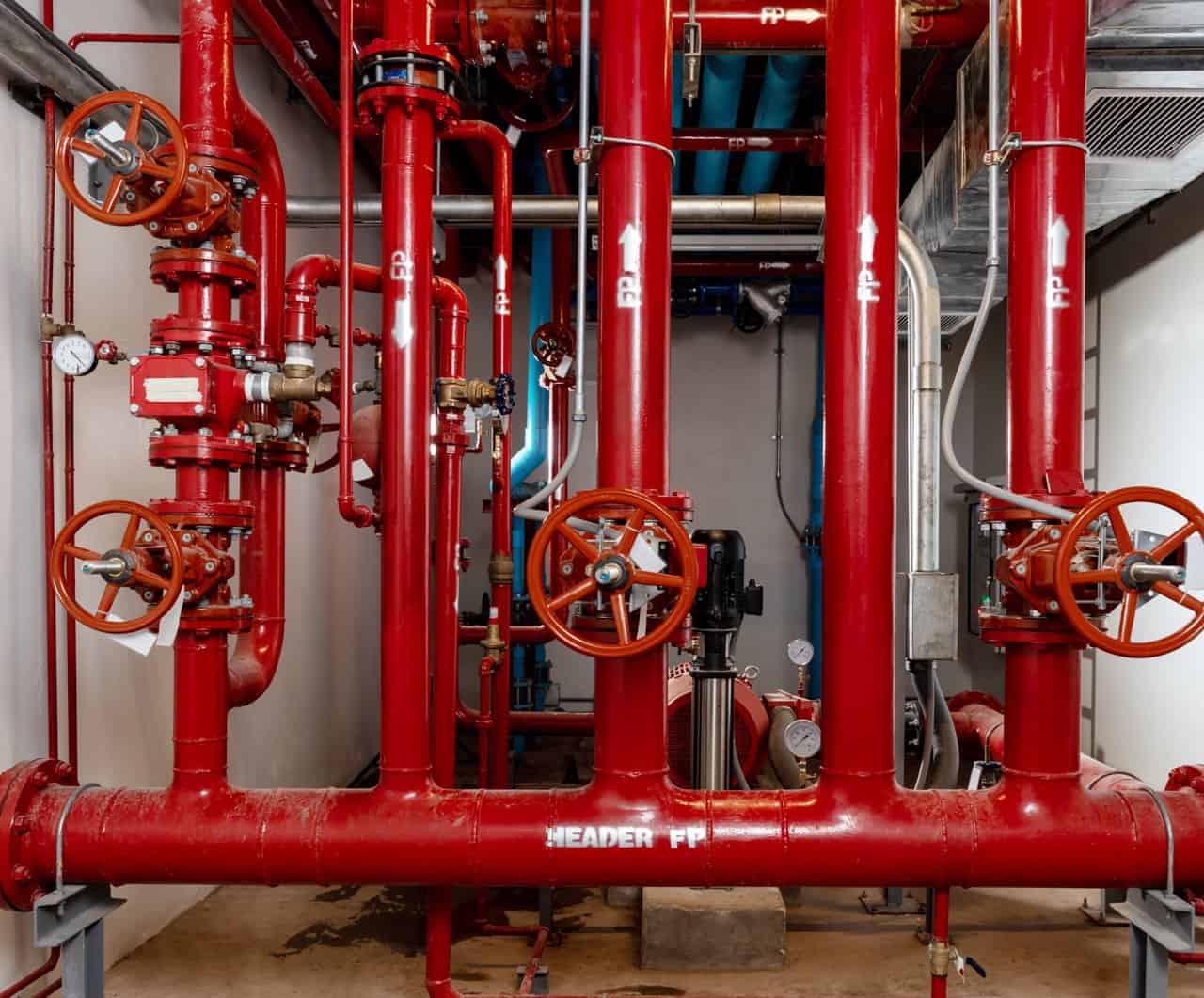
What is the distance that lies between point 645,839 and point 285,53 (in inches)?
111

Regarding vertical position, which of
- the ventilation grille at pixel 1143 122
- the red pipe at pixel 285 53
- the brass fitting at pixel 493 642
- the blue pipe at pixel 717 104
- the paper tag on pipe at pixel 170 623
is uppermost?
the blue pipe at pixel 717 104

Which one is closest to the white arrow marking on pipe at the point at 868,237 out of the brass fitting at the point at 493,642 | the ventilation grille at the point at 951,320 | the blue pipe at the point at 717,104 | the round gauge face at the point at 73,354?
the brass fitting at the point at 493,642

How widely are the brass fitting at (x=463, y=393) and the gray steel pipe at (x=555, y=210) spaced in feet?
3.20

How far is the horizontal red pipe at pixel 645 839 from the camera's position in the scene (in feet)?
6.27

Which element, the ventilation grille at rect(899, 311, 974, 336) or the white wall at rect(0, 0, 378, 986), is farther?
the ventilation grille at rect(899, 311, 974, 336)

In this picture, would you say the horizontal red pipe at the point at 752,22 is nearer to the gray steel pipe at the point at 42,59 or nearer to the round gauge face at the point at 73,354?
the gray steel pipe at the point at 42,59

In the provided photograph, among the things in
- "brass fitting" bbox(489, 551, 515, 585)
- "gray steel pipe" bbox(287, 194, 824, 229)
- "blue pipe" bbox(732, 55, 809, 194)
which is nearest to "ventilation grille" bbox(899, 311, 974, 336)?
"blue pipe" bbox(732, 55, 809, 194)

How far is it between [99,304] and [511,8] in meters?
1.52

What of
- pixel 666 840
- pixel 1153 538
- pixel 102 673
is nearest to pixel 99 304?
pixel 102 673

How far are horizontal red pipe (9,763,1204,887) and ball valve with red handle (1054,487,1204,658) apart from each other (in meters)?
0.41

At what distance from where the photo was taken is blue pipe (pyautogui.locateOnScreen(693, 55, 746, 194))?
3.37m

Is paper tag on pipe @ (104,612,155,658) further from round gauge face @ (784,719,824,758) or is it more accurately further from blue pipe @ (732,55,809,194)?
blue pipe @ (732,55,809,194)

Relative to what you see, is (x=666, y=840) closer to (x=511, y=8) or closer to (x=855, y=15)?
(x=855, y=15)

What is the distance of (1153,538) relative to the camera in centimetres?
178
